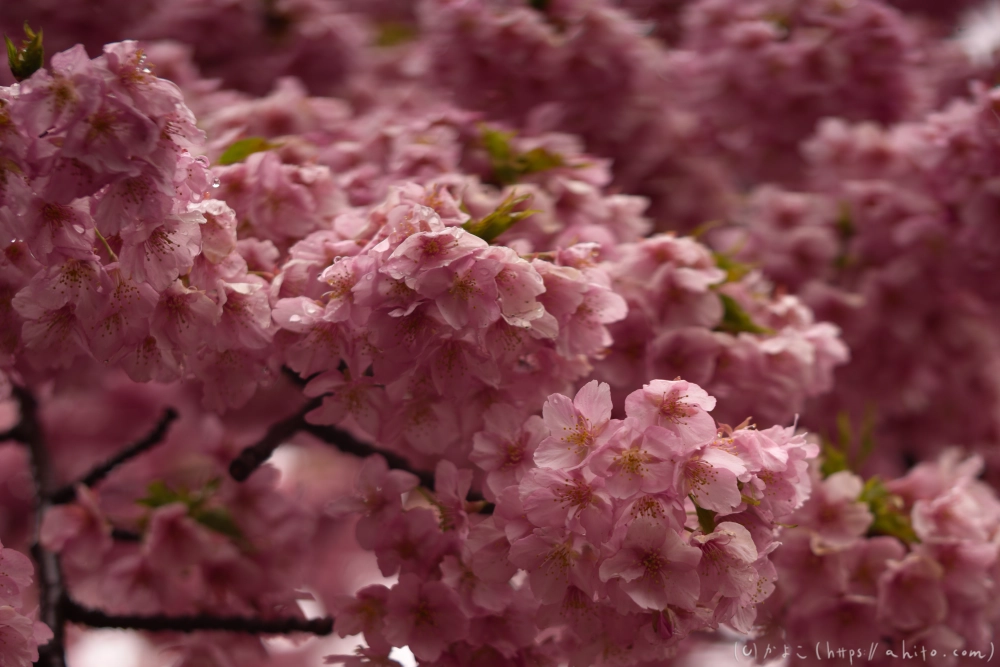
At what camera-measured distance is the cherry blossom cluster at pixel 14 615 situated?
960mm

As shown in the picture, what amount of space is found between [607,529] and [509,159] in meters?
0.76

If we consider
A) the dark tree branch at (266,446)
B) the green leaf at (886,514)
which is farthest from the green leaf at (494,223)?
the green leaf at (886,514)

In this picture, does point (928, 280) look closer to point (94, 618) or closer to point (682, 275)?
point (682, 275)

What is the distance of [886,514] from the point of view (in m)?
1.36

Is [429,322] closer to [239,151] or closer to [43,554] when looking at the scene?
[239,151]

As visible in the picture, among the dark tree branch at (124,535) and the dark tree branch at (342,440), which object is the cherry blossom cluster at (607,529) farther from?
the dark tree branch at (124,535)

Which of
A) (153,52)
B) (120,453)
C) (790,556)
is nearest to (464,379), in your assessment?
(790,556)

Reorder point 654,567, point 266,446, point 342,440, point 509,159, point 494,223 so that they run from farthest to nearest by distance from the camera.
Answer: point 509,159 → point 342,440 → point 266,446 → point 494,223 → point 654,567

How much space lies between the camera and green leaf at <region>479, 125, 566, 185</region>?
1421 mm

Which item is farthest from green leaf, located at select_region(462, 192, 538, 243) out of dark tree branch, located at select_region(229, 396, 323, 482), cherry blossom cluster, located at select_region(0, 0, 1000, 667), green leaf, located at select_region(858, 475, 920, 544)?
green leaf, located at select_region(858, 475, 920, 544)

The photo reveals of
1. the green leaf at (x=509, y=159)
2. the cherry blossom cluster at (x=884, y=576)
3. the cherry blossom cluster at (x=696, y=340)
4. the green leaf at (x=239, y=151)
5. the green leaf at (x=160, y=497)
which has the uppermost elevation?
the green leaf at (x=239, y=151)

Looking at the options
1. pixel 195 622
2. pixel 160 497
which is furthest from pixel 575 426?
pixel 160 497

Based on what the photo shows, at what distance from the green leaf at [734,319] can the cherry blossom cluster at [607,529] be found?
0.34 metres

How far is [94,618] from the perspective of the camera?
53.2 inches
